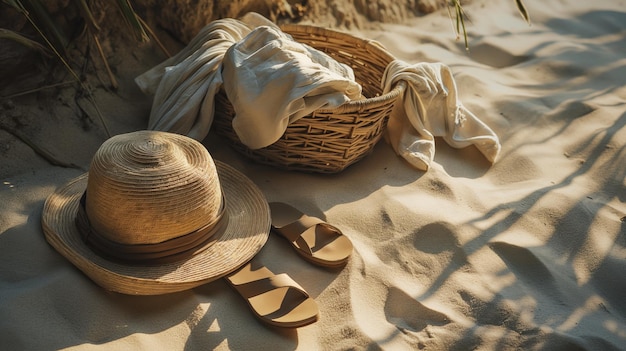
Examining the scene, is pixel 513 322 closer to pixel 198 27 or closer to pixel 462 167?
pixel 462 167

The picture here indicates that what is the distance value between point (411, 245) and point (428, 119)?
0.63 metres

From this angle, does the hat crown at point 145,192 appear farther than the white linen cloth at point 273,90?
No

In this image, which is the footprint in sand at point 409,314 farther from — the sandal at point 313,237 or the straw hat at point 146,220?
the straw hat at point 146,220

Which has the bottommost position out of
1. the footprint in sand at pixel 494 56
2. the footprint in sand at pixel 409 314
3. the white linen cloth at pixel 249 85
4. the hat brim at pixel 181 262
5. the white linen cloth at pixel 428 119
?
the footprint in sand at pixel 494 56

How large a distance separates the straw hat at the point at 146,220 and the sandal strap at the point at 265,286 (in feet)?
0.21

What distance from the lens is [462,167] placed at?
2.38m

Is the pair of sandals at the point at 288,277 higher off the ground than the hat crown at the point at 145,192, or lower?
lower

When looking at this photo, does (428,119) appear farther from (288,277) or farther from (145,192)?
(145,192)

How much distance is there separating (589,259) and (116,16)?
1.83m

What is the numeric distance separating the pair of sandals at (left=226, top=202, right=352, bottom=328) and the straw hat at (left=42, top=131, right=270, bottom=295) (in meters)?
0.07

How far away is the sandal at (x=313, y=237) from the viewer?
1.85 m

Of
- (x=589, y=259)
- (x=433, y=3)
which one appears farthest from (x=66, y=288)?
(x=433, y=3)

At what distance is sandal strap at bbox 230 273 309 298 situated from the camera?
1.69 meters

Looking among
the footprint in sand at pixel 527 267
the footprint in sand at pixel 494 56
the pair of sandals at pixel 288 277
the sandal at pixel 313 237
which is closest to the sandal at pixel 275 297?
the pair of sandals at pixel 288 277
